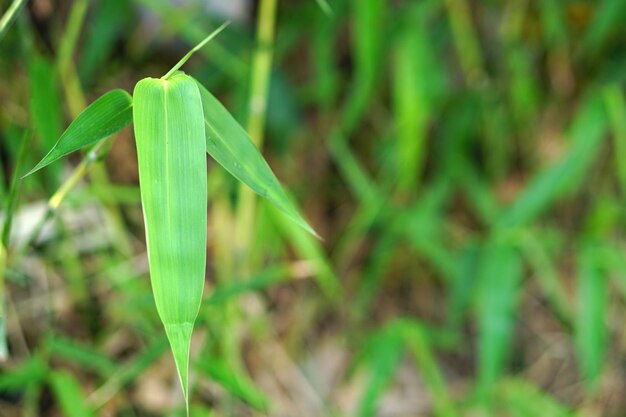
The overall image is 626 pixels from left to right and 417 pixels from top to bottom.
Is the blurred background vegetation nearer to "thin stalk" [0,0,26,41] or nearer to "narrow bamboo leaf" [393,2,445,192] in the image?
"narrow bamboo leaf" [393,2,445,192]

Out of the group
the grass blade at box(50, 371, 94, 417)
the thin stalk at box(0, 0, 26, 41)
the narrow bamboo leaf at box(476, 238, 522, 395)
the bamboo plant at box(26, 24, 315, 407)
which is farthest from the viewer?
the narrow bamboo leaf at box(476, 238, 522, 395)

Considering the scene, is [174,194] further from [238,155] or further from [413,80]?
[413,80]

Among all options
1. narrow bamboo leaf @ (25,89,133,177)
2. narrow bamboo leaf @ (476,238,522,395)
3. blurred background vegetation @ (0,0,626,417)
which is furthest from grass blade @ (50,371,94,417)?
narrow bamboo leaf @ (476,238,522,395)

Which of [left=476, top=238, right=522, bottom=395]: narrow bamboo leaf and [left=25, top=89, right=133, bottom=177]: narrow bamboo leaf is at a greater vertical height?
[left=25, top=89, right=133, bottom=177]: narrow bamboo leaf

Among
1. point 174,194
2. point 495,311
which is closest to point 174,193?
point 174,194

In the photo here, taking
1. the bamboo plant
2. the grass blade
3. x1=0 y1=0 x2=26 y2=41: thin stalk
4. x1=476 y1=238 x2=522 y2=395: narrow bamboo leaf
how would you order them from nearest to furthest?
the bamboo plant
x1=0 y1=0 x2=26 y2=41: thin stalk
the grass blade
x1=476 y1=238 x2=522 y2=395: narrow bamboo leaf

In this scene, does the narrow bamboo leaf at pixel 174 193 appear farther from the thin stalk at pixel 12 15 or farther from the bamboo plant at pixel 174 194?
the thin stalk at pixel 12 15

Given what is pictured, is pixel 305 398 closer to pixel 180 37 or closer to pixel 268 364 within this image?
pixel 268 364
